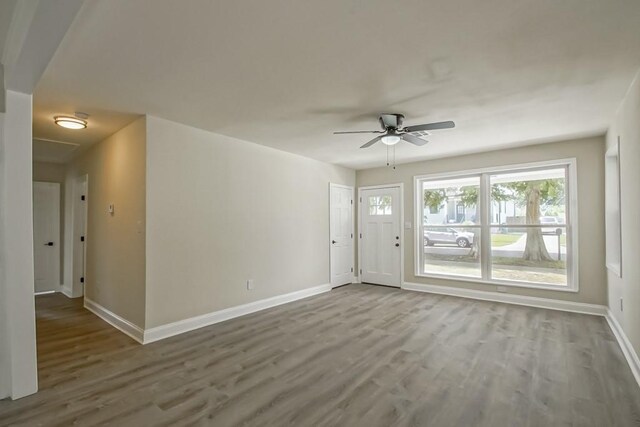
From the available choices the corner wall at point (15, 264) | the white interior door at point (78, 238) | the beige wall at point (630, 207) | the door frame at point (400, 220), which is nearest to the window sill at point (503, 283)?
the door frame at point (400, 220)

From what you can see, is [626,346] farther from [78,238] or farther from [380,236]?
[78,238]

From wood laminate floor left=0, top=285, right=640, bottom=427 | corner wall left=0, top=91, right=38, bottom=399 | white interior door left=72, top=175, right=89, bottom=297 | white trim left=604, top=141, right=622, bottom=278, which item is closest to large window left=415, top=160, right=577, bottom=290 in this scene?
white trim left=604, top=141, right=622, bottom=278

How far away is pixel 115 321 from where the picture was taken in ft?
13.1

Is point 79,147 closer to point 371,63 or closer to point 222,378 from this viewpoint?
point 222,378

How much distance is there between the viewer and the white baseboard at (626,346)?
8.78 ft


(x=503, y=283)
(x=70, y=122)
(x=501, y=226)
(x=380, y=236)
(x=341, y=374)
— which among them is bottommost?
(x=341, y=374)

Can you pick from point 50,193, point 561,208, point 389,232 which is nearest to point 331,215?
point 389,232

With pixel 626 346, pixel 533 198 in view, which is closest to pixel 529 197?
pixel 533 198

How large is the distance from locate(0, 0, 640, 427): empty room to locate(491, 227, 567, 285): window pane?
0.02 metres

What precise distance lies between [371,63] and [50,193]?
6.69 meters

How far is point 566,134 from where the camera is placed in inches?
171

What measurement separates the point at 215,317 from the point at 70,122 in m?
2.85

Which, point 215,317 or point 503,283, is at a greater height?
point 503,283

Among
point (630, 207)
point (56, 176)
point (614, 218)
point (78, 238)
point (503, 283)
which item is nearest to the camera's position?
point (630, 207)
